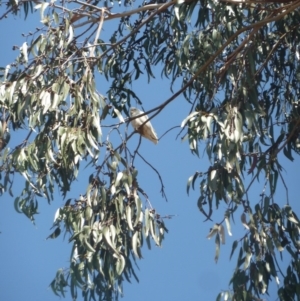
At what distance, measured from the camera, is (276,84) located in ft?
15.4

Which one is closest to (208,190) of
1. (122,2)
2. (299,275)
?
(299,275)

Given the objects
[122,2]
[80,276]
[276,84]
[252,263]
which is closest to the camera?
[80,276]

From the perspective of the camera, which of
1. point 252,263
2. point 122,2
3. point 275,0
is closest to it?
point 252,263

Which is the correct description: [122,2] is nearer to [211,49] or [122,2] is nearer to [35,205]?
[211,49]

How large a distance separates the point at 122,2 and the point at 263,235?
2161 mm

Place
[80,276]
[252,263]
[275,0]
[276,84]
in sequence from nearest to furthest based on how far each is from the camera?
[80,276] < [252,263] < [275,0] < [276,84]

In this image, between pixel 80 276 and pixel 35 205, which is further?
pixel 35 205

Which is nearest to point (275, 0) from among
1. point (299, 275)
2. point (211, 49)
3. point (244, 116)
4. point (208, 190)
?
point (211, 49)

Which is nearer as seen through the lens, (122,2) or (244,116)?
(244,116)

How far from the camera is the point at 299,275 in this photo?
3.96 metres

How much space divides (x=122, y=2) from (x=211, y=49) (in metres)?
1.31

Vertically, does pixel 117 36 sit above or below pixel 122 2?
below

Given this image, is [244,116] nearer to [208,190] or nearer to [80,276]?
[208,190]

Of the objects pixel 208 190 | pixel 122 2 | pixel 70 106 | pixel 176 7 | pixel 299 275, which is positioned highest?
pixel 122 2
